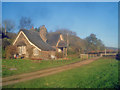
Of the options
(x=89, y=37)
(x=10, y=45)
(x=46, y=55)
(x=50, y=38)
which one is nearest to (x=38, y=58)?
(x=46, y=55)

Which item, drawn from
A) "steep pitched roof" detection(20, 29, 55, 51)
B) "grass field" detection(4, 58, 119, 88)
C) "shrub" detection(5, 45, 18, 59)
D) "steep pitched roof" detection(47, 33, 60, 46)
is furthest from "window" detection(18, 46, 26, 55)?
"grass field" detection(4, 58, 119, 88)

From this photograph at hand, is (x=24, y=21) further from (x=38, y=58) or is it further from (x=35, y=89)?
(x=35, y=89)

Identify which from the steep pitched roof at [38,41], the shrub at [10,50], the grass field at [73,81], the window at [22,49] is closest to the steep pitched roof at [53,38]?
the steep pitched roof at [38,41]

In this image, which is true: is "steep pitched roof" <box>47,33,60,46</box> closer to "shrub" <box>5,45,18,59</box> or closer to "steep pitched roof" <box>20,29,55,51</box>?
"steep pitched roof" <box>20,29,55,51</box>

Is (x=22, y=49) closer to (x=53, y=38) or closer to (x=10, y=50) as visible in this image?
(x=10, y=50)

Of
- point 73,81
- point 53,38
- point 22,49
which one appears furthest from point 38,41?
point 22,49

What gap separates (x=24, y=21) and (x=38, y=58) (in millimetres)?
4248

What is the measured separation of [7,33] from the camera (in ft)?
60.5

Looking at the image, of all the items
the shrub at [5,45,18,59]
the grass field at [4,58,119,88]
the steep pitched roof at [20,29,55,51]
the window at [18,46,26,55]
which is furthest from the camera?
the shrub at [5,45,18,59]

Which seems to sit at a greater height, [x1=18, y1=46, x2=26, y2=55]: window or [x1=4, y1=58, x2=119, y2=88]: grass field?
[x1=18, y1=46, x2=26, y2=55]: window

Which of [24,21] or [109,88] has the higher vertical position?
[24,21]

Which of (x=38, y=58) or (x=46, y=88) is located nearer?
(x=46, y=88)

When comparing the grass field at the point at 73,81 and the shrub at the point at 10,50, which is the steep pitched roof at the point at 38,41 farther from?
the shrub at the point at 10,50

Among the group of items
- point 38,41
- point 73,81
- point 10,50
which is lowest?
point 73,81
